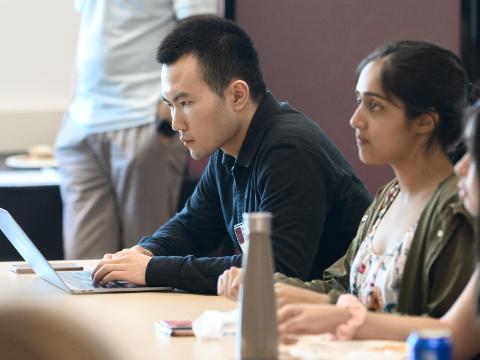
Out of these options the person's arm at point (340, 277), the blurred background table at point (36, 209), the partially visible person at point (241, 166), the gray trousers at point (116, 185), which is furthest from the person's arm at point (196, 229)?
the blurred background table at point (36, 209)

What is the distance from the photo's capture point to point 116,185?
369 cm

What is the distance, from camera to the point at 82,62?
12.4 ft

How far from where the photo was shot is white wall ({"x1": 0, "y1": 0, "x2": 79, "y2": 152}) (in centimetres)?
484

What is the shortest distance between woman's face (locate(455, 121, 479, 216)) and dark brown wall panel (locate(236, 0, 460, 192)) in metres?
2.11

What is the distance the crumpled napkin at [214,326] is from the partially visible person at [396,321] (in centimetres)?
13

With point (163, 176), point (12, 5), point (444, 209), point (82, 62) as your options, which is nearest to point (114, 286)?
point (444, 209)

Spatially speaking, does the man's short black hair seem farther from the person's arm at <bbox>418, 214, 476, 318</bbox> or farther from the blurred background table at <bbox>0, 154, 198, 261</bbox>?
the blurred background table at <bbox>0, 154, 198, 261</bbox>

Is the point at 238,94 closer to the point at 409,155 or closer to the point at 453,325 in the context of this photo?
the point at 409,155

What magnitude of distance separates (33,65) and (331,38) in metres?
1.80

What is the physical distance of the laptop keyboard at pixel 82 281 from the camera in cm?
217

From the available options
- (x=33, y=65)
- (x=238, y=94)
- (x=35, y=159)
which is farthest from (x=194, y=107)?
(x=33, y=65)

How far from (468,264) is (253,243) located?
0.39 m

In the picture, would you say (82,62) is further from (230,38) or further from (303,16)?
(230,38)

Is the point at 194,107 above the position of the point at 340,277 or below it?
above
